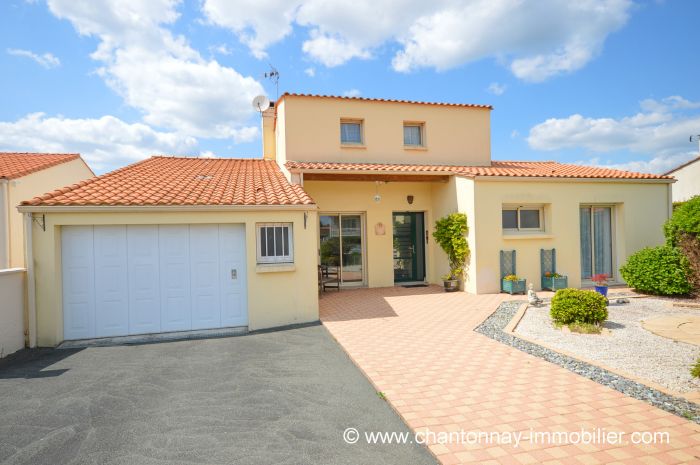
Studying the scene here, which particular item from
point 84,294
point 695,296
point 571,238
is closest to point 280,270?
point 84,294

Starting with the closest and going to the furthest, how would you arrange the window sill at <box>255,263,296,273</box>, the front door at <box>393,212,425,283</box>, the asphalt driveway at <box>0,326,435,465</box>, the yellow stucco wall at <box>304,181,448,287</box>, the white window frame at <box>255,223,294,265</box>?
the asphalt driveway at <box>0,326,435,465</box> → the window sill at <box>255,263,296,273</box> → the white window frame at <box>255,223,294,265</box> → the yellow stucco wall at <box>304,181,448,287</box> → the front door at <box>393,212,425,283</box>

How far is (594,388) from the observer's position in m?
4.78

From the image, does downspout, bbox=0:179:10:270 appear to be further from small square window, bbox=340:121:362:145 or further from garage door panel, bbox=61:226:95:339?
small square window, bbox=340:121:362:145

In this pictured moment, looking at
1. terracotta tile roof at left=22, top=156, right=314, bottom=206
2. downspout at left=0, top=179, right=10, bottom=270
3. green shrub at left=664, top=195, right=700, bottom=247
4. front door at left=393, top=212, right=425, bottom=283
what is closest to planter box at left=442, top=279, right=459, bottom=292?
front door at left=393, top=212, right=425, bottom=283

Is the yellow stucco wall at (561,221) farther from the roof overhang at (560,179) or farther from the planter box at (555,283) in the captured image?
the planter box at (555,283)

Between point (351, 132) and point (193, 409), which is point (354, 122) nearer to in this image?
point (351, 132)

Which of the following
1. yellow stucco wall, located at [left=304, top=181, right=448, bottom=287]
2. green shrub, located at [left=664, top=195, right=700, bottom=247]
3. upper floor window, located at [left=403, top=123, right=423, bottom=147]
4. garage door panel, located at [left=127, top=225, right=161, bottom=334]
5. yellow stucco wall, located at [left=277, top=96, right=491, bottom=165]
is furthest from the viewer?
upper floor window, located at [left=403, top=123, right=423, bottom=147]

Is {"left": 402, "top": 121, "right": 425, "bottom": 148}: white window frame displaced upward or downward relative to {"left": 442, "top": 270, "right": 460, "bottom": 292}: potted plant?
upward

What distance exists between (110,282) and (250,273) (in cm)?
283

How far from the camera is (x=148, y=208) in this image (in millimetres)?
8055

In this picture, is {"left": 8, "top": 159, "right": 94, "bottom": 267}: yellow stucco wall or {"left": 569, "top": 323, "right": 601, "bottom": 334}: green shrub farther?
{"left": 8, "top": 159, "right": 94, "bottom": 267}: yellow stucco wall

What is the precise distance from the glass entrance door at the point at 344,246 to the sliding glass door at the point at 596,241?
7357 millimetres

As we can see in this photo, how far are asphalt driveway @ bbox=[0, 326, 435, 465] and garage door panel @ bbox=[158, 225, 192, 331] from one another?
1.33 metres

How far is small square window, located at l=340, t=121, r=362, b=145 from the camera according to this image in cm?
1359
